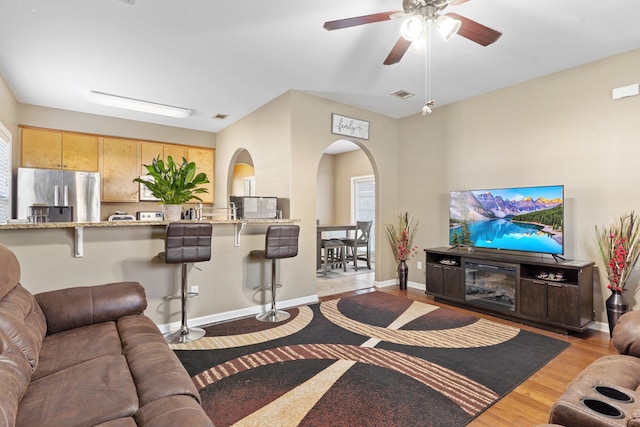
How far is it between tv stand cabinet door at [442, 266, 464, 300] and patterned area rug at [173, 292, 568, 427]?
13.8 inches

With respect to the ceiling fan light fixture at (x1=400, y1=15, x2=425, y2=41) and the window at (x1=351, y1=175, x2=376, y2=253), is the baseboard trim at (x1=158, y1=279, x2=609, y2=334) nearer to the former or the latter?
the ceiling fan light fixture at (x1=400, y1=15, x2=425, y2=41)

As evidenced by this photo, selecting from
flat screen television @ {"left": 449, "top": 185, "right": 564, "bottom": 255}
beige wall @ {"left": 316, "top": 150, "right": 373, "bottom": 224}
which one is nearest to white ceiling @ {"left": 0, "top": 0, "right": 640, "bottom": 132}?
flat screen television @ {"left": 449, "top": 185, "right": 564, "bottom": 255}

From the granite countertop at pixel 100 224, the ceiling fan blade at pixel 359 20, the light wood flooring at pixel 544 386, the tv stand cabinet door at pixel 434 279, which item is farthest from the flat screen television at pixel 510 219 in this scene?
the ceiling fan blade at pixel 359 20

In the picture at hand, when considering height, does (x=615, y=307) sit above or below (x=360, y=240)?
below

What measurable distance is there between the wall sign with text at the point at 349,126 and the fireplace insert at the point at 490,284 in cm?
235

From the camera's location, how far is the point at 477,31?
2.16m

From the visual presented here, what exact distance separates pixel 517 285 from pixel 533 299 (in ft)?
0.63

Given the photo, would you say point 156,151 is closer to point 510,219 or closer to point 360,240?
point 360,240

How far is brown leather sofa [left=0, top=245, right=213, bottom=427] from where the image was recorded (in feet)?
3.75

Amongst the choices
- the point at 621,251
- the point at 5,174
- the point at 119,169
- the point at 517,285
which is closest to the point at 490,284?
the point at 517,285

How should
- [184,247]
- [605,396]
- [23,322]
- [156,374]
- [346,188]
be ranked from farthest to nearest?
[346,188], [184,247], [23,322], [156,374], [605,396]

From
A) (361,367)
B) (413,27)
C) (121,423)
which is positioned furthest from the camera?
(361,367)

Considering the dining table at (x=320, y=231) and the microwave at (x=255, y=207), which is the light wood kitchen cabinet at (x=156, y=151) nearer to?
the microwave at (x=255, y=207)

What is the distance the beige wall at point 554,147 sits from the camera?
10.5 ft
